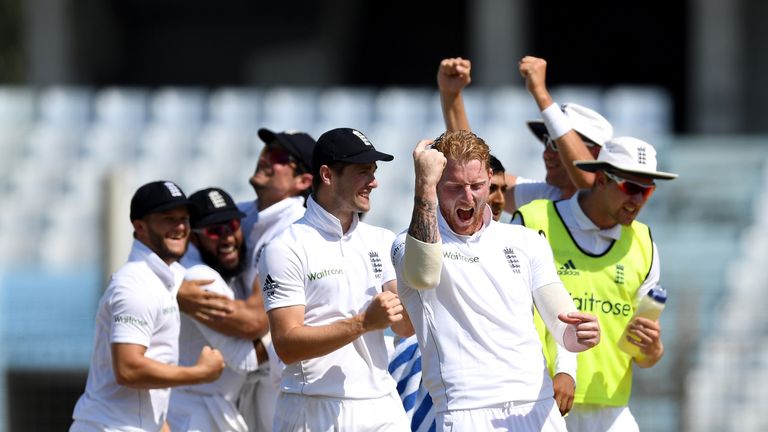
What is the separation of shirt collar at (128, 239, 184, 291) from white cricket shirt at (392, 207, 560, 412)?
→ 141cm

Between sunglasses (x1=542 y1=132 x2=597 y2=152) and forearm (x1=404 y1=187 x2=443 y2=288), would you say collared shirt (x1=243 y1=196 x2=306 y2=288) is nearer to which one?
sunglasses (x1=542 y1=132 x2=597 y2=152)

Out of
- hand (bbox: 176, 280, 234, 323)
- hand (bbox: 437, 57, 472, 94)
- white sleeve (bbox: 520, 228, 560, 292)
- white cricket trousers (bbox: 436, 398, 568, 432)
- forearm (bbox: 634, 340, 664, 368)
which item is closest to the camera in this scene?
white cricket trousers (bbox: 436, 398, 568, 432)

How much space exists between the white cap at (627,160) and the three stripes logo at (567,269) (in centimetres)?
42

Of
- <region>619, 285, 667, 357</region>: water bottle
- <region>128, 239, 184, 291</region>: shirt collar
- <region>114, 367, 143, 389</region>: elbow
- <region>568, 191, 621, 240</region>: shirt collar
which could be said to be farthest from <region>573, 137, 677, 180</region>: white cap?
<region>114, 367, 143, 389</region>: elbow

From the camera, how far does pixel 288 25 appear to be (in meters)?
20.6

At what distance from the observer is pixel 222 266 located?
6.51 meters

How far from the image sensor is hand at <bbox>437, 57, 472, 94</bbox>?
631 centimetres

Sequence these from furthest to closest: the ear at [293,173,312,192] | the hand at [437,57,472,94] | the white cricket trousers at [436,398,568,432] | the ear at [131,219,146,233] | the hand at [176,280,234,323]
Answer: the ear at [293,173,312,192] < the hand at [437,57,472,94] < the hand at [176,280,234,323] < the ear at [131,219,146,233] < the white cricket trousers at [436,398,568,432]

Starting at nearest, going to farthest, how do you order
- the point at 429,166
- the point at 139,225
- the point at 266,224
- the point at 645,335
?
the point at 429,166, the point at 645,335, the point at 139,225, the point at 266,224

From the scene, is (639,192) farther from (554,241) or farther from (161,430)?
(161,430)

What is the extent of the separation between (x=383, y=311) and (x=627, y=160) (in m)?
1.48

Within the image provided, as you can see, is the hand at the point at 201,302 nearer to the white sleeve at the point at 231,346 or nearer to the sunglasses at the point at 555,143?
the white sleeve at the point at 231,346

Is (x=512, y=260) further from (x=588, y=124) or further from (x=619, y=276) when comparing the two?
(x=588, y=124)

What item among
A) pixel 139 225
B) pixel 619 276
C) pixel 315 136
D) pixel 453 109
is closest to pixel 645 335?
pixel 619 276
